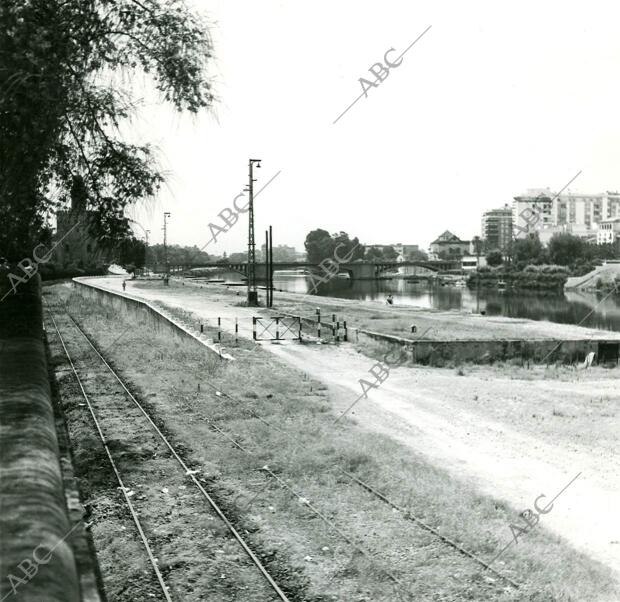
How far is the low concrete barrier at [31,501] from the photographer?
11.6ft

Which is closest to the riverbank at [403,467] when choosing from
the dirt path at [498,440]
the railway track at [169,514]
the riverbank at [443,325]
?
the dirt path at [498,440]

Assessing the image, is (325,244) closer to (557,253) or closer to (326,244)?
(326,244)

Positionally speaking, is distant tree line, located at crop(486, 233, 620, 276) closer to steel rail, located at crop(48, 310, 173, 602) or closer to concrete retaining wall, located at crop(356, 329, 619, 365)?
concrete retaining wall, located at crop(356, 329, 619, 365)

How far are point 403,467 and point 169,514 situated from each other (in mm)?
3901

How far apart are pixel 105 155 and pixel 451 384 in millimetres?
12980

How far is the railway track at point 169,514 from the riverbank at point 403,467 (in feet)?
1.25

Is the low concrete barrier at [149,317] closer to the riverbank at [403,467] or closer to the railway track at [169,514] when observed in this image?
the riverbank at [403,467]

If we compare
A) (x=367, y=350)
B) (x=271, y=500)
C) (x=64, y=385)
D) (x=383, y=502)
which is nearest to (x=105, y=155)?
(x=271, y=500)

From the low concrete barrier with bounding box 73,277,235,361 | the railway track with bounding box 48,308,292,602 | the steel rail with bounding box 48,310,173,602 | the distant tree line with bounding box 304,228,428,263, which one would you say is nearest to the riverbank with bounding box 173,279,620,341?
the low concrete barrier with bounding box 73,277,235,361

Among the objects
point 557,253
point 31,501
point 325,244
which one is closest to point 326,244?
point 325,244

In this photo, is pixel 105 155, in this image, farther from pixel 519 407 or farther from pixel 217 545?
pixel 519 407

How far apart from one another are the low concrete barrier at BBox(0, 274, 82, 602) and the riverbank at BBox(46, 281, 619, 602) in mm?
2981

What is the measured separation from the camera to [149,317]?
32938mm

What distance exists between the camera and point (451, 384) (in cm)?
1900
